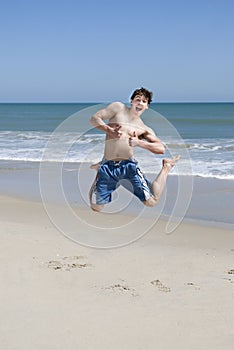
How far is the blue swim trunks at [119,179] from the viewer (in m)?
5.35

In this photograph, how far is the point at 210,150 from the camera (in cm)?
2183

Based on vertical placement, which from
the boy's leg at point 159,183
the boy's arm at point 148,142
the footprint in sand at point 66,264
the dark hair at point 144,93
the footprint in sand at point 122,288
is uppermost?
the dark hair at point 144,93

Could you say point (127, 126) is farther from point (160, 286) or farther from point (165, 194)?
point (165, 194)

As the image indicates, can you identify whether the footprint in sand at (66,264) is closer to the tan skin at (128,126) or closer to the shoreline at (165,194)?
the shoreline at (165,194)

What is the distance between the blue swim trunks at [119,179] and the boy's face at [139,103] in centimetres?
77

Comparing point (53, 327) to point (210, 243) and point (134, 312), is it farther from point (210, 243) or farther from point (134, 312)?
point (210, 243)

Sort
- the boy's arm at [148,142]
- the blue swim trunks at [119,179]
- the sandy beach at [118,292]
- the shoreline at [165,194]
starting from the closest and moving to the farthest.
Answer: the boy's arm at [148,142] → the sandy beach at [118,292] → the blue swim trunks at [119,179] → the shoreline at [165,194]

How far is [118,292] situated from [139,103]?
2283 millimetres

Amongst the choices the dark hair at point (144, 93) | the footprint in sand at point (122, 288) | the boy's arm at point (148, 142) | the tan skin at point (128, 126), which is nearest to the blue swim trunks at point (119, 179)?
the tan skin at point (128, 126)

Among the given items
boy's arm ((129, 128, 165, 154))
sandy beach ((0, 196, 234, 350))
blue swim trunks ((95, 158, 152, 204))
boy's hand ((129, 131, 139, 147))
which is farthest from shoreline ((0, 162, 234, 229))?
boy's hand ((129, 131, 139, 147))

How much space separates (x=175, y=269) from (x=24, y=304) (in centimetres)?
212

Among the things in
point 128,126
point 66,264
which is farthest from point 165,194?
point 128,126

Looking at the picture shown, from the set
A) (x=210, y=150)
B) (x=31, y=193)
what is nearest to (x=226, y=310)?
(x=31, y=193)

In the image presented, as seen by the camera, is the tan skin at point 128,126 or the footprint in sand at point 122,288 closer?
the tan skin at point 128,126
